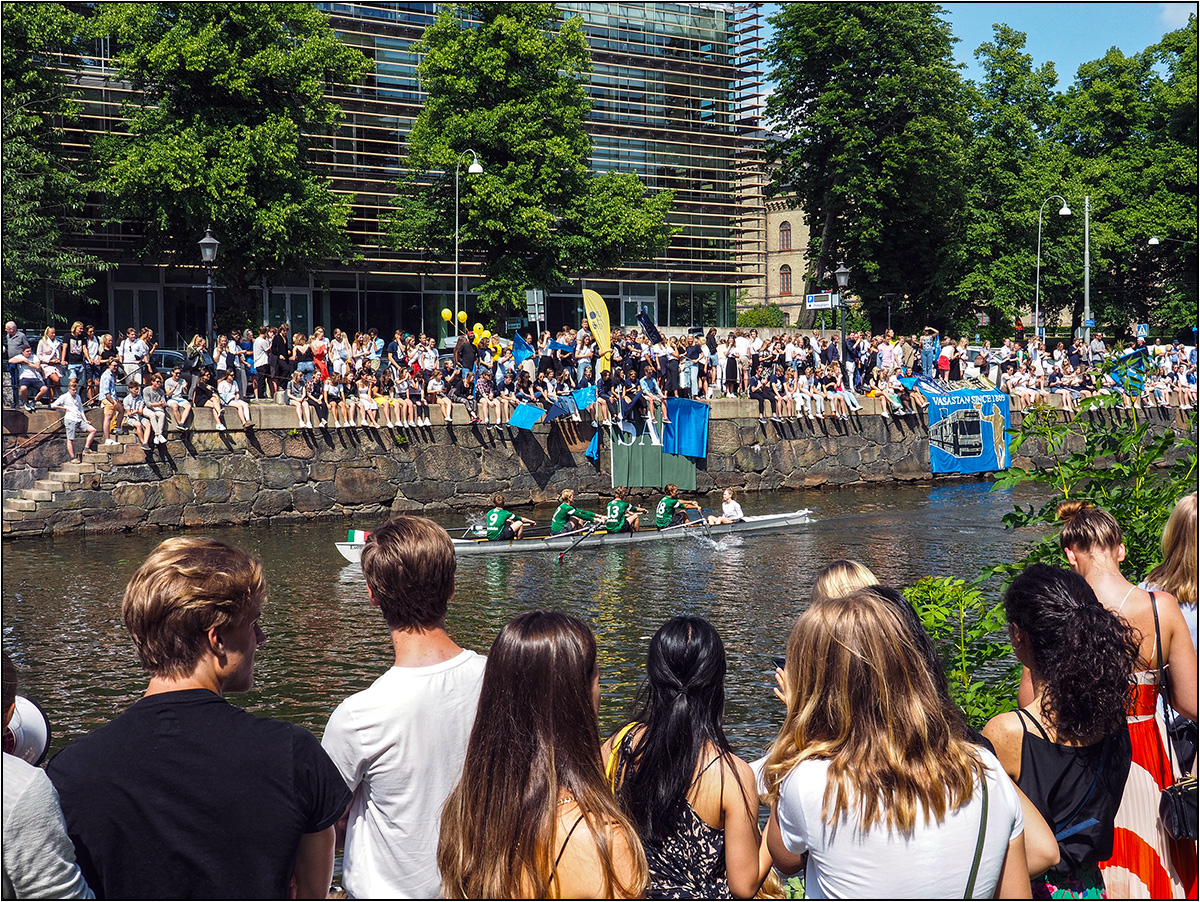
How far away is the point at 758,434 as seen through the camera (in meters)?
31.5

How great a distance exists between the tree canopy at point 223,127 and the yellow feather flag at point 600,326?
11583 millimetres

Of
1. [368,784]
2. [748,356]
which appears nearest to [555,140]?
[748,356]

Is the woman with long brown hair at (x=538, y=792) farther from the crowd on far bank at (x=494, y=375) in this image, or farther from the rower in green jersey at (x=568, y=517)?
the crowd on far bank at (x=494, y=375)

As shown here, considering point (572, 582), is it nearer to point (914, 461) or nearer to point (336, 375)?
point (336, 375)

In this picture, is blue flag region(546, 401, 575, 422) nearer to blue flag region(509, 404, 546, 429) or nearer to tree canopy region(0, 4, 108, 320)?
blue flag region(509, 404, 546, 429)

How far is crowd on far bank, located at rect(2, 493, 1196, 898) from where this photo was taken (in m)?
2.79

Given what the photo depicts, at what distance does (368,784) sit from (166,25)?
35529 millimetres

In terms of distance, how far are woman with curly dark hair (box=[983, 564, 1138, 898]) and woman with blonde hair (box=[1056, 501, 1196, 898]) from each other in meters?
0.17

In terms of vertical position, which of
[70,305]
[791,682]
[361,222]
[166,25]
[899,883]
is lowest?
[899,883]

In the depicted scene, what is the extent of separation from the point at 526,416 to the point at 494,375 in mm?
1461

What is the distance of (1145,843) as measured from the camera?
3.89m

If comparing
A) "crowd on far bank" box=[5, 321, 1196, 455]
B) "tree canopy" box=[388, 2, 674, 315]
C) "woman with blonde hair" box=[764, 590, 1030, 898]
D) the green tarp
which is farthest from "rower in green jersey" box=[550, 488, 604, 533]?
"tree canopy" box=[388, 2, 674, 315]

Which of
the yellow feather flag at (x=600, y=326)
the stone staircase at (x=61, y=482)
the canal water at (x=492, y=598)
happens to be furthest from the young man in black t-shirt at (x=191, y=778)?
the yellow feather flag at (x=600, y=326)

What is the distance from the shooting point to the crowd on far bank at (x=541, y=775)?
9.16 ft
